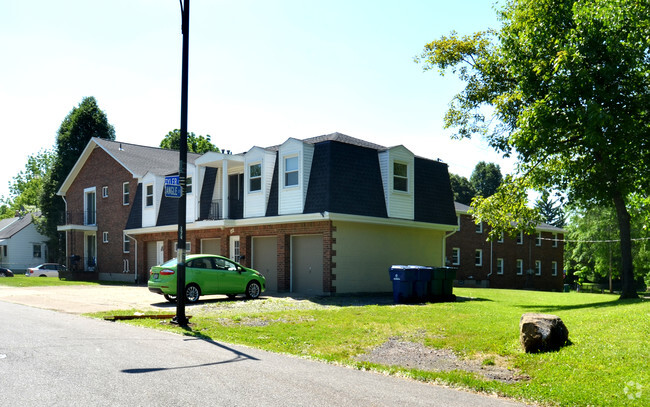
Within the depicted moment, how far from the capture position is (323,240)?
23.1 m

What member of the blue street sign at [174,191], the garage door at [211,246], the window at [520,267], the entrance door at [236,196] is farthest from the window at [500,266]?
the blue street sign at [174,191]

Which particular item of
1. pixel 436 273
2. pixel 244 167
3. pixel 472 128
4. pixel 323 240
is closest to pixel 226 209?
pixel 244 167

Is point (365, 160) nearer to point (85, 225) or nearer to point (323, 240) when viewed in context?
point (323, 240)

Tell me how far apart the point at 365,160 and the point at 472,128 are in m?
6.27

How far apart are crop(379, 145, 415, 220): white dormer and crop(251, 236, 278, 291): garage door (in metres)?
5.28

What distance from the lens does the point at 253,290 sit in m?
21.0

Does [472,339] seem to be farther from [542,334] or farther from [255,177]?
[255,177]

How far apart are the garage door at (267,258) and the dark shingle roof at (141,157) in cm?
1011

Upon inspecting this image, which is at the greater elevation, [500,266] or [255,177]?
[255,177]

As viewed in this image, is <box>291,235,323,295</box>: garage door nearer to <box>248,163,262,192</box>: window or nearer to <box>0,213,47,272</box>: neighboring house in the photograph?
<box>248,163,262,192</box>: window

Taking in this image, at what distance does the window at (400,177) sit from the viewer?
25562mm

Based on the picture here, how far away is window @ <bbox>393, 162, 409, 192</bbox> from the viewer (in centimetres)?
2556

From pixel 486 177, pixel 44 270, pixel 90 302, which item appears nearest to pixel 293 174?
pixel 90 302

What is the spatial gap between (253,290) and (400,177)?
8.62m
